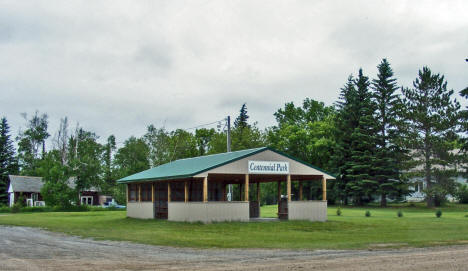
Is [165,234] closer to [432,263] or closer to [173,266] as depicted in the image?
[173,266]

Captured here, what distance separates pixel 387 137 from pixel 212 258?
50.9 meters

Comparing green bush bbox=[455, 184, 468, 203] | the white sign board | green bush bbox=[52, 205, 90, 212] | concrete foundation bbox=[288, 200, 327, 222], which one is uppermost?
the white sign board

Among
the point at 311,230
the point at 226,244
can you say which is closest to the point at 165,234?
the point at 226,244

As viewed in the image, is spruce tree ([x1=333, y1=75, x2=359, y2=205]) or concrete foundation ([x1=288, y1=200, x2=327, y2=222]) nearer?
concrete foundation ([x1=288, y1=200, x2=327, y2=222])

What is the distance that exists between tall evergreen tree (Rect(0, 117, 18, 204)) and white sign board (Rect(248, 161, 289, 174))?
170ft

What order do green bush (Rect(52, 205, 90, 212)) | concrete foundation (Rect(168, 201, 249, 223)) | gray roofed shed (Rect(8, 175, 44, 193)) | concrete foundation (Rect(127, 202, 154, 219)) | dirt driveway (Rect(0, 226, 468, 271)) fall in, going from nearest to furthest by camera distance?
dirt driveway (Rect(0, 226, 468, 271)), concrete foundation (Rect(168, 201, 249, 223)), concrete foundation (Rect(127, 202, 154, 219)), green bush (Rect(52, 205, 90, 212)), gray roofed shed (Rect(8, 175, 44, 193))

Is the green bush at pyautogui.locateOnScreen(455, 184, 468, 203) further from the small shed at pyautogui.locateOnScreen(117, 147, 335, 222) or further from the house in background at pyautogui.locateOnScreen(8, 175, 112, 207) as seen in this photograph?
the house in background at pyautogui.locateOnScreen(8, 175, 112, 207)

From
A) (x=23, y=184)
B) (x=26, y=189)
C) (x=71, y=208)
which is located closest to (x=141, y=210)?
(x=71, y=208)

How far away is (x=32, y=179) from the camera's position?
234 ft

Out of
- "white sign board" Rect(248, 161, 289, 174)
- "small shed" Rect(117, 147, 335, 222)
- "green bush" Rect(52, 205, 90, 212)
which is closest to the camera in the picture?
"small shed" Rect(117, 147, 335, 222)

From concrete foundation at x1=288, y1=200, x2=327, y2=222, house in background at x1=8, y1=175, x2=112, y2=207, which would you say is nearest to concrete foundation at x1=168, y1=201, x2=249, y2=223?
concrete foundation at x1=288, y1=200, x2=327, y2=222

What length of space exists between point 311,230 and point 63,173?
1511 inches

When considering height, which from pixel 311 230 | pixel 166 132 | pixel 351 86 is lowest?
pixel 311 230

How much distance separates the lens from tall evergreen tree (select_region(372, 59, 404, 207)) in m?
58.8
